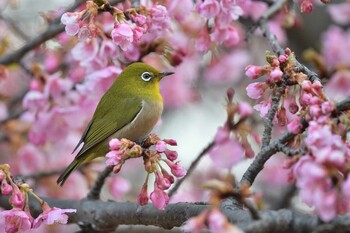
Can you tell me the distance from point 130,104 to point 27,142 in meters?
1.46

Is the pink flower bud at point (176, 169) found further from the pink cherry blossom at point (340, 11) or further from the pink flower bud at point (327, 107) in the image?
the pink cherry blossom at point (340, 11)

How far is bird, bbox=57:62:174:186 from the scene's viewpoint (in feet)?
12.8

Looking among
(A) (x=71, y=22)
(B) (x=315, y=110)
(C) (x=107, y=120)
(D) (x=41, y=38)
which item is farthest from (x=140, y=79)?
(B) (x=315, y=110)

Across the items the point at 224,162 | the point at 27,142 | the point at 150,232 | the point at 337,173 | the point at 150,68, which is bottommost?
the point at 27,142

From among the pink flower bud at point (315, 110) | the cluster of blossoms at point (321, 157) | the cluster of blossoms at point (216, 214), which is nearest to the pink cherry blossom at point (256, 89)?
the cluster of blossoms at point (321, 157)

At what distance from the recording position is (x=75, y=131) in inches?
205

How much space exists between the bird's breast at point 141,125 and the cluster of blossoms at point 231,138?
162 cm

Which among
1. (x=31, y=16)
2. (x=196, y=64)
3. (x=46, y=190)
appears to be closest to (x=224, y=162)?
(x=46, y=190)

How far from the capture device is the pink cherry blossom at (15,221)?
2.69m

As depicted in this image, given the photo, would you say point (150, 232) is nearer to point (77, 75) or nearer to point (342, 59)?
point (77, 75)

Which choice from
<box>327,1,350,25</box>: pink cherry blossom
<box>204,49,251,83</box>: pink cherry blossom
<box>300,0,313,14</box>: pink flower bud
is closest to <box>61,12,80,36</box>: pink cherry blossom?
<box>300,0,313,14</box>: pink flower bud

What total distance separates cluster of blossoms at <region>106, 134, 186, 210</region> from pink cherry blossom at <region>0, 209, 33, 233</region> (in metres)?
0.40

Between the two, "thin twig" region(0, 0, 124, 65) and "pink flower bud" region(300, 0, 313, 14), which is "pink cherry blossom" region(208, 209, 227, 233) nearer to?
"pink flower bud" region(300, 0, 313, 14)

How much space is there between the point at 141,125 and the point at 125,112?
13 cm
